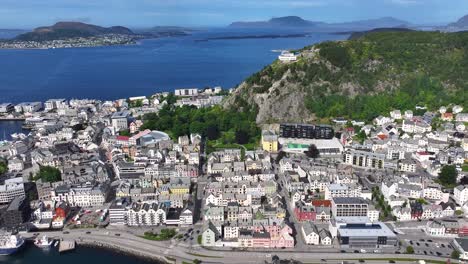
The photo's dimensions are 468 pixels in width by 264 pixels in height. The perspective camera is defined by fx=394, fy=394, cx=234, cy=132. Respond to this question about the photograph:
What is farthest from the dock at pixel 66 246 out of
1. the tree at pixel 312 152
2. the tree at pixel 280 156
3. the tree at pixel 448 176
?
the tree at pixel 448 176

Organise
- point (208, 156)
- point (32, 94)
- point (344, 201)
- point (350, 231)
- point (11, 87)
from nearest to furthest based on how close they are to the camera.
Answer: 1. point (350, 231)
2. point (344, 201)
3. point (208, 156)
4. point (32, 94)
5. point (11, 87)

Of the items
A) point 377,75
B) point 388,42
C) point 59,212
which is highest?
point 388,42

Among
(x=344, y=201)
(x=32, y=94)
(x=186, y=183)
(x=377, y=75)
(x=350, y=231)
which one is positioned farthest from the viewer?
(x=32, y=94)

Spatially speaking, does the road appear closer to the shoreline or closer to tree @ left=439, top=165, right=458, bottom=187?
the shoreline

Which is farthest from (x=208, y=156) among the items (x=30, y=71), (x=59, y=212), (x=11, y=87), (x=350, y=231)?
(x=30, y=71)

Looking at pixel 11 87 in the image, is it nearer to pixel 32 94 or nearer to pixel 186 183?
pixel 32 94

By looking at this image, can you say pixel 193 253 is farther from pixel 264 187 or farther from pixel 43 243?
pixel 43 243

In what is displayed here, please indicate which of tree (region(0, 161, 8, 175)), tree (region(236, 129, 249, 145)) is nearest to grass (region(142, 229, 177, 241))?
tree (region(236, 129, 249, 145))

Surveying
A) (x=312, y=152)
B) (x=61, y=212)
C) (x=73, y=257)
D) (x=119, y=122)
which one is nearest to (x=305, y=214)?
(x=312, y=152)
